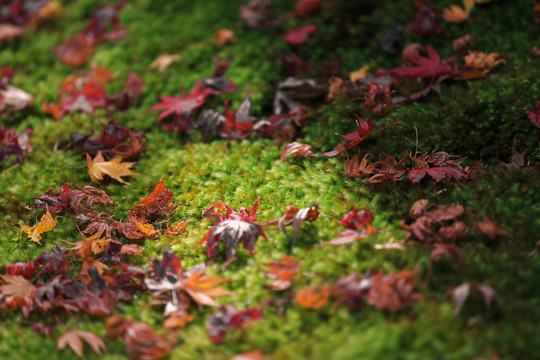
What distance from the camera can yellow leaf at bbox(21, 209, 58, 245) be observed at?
2131 millimetres

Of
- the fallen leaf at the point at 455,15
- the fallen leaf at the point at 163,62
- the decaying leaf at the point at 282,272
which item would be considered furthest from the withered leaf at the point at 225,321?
the fallen leaf at the point at 455,15

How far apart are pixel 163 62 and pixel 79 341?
7.17ft

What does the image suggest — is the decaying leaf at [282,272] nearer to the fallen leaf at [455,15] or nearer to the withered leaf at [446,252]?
the withered leaf at [446,252]

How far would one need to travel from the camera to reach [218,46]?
3.30 m

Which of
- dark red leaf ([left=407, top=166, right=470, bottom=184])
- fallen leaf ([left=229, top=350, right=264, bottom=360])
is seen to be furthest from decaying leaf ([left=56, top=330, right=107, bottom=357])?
dark red leaf ([left=407, top=166, right=470, bottom=184])

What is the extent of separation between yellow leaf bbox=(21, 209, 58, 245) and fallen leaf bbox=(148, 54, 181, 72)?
1.50 m

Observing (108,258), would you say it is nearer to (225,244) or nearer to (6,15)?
(225,244)

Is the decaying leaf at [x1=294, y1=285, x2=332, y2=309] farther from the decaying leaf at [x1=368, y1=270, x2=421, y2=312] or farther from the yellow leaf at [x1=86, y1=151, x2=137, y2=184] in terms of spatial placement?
the yellow leaf at [x1=86, y1=151, x2=137, y2=184]

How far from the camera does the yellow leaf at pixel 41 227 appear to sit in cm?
213

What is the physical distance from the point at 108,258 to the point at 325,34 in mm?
2248

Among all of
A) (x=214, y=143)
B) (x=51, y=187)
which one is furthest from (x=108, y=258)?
(x=214, y=143)

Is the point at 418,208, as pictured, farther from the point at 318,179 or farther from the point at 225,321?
the point at 225,321

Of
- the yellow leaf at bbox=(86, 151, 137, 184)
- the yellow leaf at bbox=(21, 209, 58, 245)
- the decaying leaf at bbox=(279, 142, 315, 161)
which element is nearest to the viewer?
the yellow leaf at bbox=(21, 209, 58, 245)

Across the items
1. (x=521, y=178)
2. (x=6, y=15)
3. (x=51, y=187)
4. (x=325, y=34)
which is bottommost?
(x=521, y=178)
